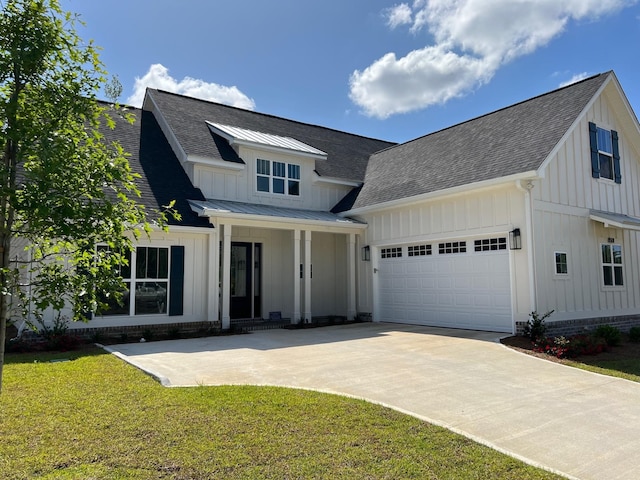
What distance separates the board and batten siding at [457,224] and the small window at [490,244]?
154 mm

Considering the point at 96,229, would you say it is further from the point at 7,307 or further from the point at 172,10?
the point at 172,10

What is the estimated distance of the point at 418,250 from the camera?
13797 mm

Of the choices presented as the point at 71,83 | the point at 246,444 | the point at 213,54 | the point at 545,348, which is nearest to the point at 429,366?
the point at 545,348

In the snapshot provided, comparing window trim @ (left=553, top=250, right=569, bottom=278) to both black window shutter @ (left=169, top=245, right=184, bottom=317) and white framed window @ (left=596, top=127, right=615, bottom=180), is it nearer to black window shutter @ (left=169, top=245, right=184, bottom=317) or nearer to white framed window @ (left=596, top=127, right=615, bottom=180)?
white framed window @ (left=596, top=127, right=615, bottom=180)

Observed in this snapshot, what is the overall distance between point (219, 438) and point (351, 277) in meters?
11.3

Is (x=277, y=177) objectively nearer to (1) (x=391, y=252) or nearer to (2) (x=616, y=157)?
(1) (x=391, y=252)

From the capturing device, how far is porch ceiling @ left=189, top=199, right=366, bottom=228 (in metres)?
12.3

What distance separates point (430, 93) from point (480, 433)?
64.6 feet

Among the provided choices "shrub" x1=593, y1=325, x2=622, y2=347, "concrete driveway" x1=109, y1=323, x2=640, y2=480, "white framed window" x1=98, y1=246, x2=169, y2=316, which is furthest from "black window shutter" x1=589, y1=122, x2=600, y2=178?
"white framed window" x1=98, y1=246, x2=169, y2=316

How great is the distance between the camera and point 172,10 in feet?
38.2

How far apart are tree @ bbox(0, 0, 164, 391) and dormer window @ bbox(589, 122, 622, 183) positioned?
13215 mm

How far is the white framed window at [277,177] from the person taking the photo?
49.1 feet

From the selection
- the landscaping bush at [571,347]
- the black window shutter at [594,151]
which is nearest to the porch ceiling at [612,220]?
the black window shutter at [594,151]

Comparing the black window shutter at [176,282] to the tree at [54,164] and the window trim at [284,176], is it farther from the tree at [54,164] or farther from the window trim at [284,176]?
the tree at [54,164]
